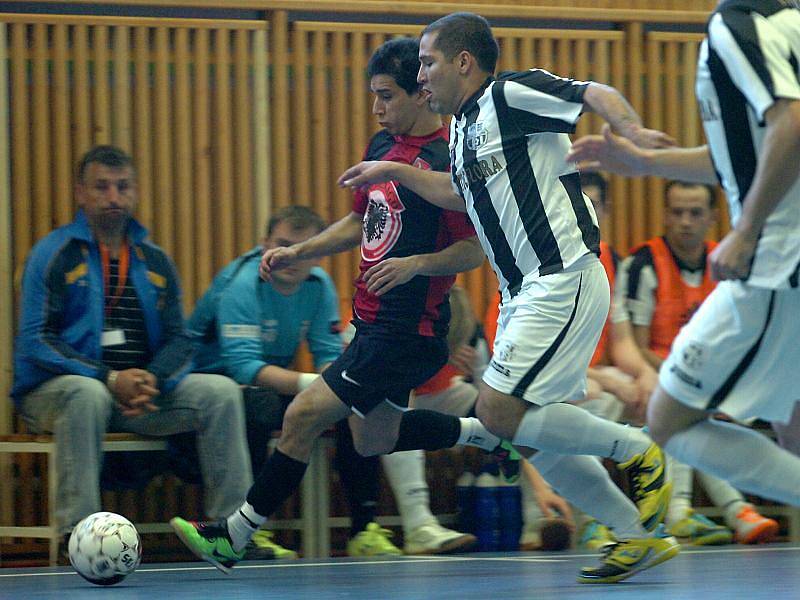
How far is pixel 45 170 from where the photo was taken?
7.15 meters

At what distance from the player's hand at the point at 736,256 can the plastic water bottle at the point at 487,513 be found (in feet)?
11.9

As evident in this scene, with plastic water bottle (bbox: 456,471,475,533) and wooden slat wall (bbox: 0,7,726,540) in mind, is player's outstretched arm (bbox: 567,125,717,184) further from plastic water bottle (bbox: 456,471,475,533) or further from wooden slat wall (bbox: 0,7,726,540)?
wooden slat wall (bbox: 0,7,726,540)

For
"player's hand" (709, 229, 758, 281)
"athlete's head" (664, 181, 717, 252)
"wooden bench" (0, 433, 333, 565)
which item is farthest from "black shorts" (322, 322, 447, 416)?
"athlete's head" (664, 181, 717, 252)

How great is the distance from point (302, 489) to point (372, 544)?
0.58 metres

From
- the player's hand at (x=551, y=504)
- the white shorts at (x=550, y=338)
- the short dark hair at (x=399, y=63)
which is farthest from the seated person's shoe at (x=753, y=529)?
the short dark hair at (x=399, y=63)

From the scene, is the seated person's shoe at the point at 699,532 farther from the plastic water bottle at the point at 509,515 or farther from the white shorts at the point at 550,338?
the white shorts at the point at 550,338

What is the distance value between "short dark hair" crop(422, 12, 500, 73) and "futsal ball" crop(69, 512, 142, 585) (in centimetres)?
194

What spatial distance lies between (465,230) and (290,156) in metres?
2.81

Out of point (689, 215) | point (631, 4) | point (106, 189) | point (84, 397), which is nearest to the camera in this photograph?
point (84, 397)

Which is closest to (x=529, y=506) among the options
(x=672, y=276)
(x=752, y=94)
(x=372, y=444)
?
(x=672, y=276)

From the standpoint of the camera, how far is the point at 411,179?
186 inches

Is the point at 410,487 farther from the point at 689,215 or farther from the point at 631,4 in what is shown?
the point at 631,4

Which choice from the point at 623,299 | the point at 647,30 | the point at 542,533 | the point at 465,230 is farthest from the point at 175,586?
the point at 647,30

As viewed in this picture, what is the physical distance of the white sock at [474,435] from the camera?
5.57 m
